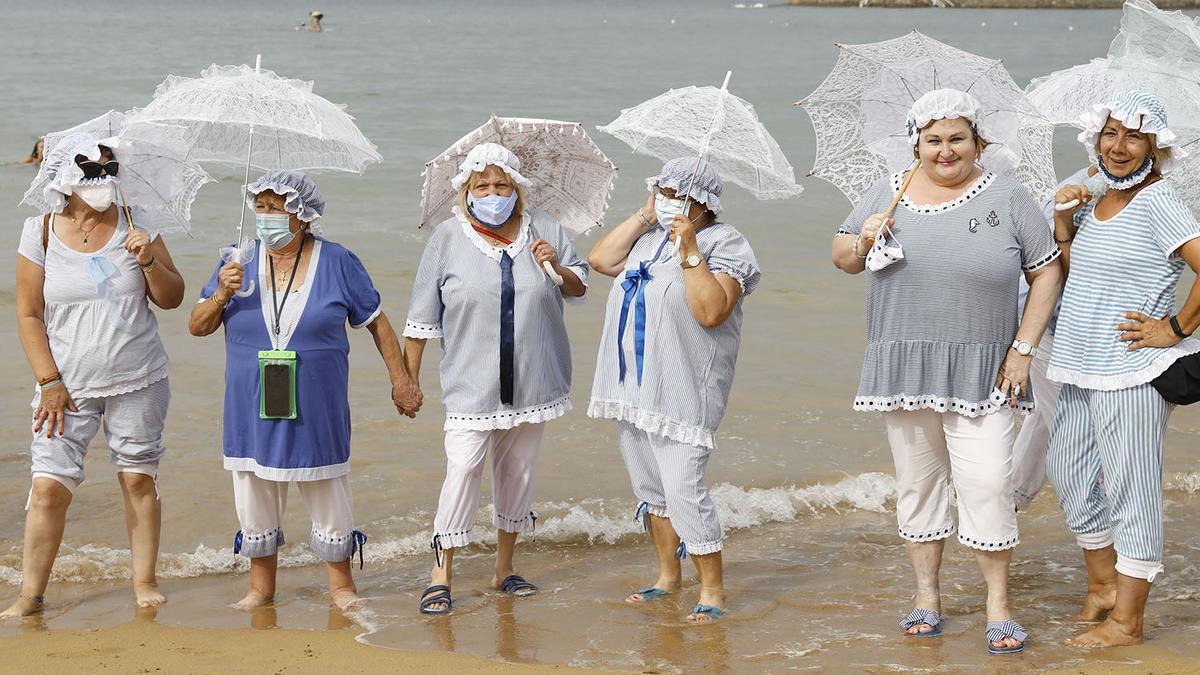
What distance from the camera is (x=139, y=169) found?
585 cm

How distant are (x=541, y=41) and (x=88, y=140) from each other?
6003cm

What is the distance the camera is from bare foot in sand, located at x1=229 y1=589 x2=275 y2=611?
614 cm

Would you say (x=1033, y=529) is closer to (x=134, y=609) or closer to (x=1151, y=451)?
(x=1151, y=451)

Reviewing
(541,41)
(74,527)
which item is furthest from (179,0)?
(74,527)

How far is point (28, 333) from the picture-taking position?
18.9 ft

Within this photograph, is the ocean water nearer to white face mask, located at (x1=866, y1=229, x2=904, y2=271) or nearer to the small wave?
the small wave

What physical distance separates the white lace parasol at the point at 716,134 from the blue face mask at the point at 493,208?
0.49 metres

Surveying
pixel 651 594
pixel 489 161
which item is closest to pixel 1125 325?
pixel 651 594

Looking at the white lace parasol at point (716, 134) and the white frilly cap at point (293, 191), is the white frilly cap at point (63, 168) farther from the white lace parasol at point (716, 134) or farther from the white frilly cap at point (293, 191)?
the white lace parasol at point (716, 134)

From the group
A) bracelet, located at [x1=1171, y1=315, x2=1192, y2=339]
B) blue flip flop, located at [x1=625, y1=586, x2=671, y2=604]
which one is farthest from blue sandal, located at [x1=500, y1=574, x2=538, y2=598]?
bracelet, located at [x1=1171, y1=315, x2=1192, y2=339]

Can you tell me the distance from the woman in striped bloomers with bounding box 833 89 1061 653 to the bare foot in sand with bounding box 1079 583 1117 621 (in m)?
0.52

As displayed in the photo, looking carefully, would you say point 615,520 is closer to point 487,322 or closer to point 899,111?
point 487,322

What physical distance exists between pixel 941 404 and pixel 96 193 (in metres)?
3.35

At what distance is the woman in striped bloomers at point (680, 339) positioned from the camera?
18.5 ft
